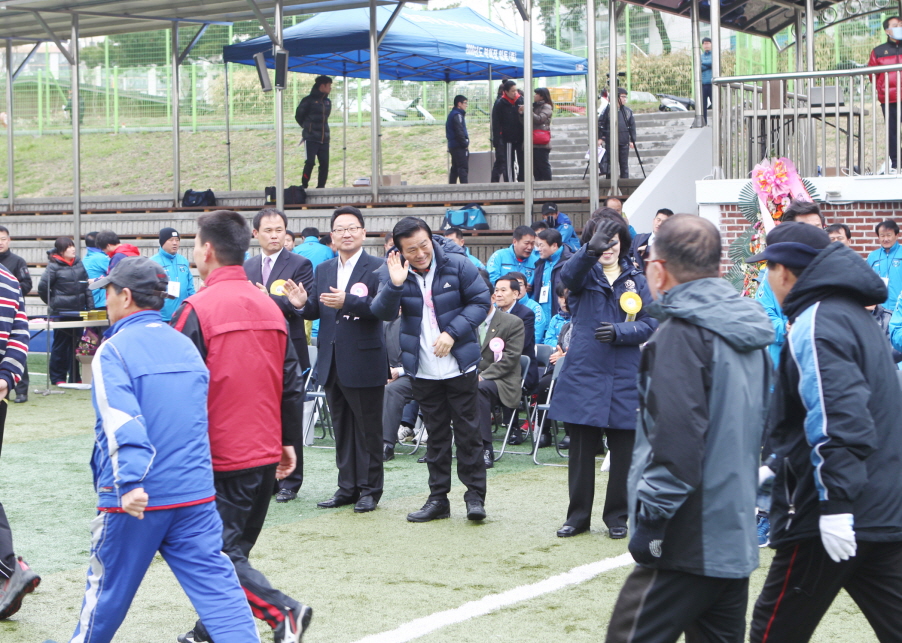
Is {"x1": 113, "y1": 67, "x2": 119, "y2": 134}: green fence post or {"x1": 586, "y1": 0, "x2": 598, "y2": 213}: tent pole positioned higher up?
{"x1": 113, "y1": 67, "x2": 119, "y2": 134}: green fence post

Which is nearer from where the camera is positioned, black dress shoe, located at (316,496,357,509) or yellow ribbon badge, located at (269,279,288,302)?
yellow ribbon badge, located at (269,279,288,302)

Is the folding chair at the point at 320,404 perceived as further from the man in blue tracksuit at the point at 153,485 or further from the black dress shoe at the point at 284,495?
the man in blue tracksuit at the point at 153,485

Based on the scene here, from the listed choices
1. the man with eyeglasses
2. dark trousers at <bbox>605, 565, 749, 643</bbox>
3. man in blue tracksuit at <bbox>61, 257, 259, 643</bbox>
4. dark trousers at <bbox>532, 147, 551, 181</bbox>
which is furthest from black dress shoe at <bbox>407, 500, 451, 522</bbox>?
dark trousers at <bbox>532, 147, 551, 181</bbox>

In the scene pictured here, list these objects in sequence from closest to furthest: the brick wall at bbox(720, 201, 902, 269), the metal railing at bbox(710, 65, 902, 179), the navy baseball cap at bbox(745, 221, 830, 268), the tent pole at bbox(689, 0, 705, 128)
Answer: the navy baseball cap at bbox(745, 221, 830, 268)
the brick wall at bbox(720, 201, 902, 269)
the metal railing at bbox(710, 65, 902, 179)
the tent pole at bbox(689, 0, 705, 128)

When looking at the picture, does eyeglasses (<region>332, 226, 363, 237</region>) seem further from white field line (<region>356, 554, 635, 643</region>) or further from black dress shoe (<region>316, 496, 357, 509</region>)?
white field line (<region>356, 554, 635, 643</region>)

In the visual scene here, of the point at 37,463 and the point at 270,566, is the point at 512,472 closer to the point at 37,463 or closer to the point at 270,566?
the point at 270,566

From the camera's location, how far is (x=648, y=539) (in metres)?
2.95

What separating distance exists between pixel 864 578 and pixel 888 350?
708 millimetres

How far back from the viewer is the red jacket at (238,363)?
13.4ft

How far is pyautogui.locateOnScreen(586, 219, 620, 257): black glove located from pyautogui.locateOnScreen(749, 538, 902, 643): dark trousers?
273 centimetres

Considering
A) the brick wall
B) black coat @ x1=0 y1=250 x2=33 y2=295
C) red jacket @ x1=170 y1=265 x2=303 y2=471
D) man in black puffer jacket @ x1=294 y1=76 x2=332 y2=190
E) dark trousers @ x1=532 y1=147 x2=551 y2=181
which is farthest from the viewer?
dark trousers @ x1=532 y1=147 x2=551 y2=181

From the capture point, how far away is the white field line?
14.7ft

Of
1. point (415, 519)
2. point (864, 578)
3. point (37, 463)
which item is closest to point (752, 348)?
point (864, 578)

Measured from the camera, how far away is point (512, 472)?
819 centimetres
